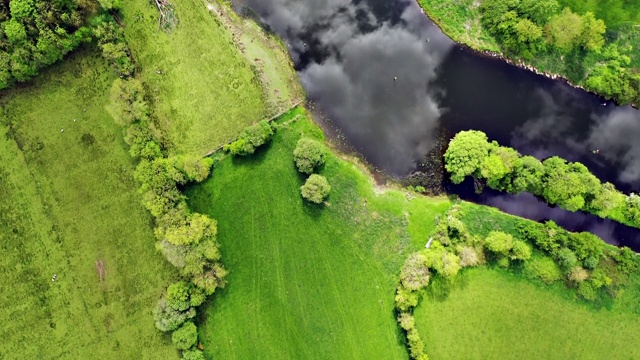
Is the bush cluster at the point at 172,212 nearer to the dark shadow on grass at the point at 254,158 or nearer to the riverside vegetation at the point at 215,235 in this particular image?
the riverside vegetation at the point at 215,235

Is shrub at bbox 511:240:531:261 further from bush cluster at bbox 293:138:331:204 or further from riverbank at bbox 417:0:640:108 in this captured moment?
bush cluster at bbox 293:138:331:204

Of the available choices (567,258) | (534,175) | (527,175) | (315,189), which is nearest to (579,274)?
(567,258)

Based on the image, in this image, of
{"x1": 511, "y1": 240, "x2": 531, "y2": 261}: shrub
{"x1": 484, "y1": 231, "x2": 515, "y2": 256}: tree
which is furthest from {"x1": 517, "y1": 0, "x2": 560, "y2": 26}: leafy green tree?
{"x1": 511, "y1": 240, "x2": 531, "y2": 261}: shrub

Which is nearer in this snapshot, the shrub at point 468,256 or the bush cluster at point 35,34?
the bush cluster at point 35,34

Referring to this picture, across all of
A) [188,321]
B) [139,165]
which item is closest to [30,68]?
[139,165]

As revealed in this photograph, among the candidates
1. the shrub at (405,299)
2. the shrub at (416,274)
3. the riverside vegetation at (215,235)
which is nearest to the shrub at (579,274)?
the riverside vegetation at (215,235)

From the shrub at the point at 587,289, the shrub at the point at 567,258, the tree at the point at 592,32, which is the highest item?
the tree at the point at 592,32

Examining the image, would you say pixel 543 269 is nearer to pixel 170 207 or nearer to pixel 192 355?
pixel 192 355
